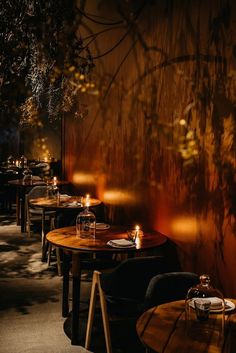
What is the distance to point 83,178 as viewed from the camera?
7.34 meters

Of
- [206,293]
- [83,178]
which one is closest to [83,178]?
[83,178]

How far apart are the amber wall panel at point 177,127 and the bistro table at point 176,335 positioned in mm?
1018

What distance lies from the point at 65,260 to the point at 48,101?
3925 millimetres

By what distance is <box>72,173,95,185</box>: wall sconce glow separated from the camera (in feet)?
22.4

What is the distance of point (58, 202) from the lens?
6.07 metres

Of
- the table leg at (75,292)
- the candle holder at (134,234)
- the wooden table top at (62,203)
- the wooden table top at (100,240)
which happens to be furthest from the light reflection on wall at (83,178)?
the table leg at (75,292)

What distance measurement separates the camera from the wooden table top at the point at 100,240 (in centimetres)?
362

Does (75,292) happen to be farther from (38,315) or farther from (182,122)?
(182,122)

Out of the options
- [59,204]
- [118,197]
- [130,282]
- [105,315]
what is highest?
[118,197]

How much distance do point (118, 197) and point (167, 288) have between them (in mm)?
2919

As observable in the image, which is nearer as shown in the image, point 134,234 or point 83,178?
point 134,234

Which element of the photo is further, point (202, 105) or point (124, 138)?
point (124, 138)

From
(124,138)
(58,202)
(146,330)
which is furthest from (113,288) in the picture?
(58,202)

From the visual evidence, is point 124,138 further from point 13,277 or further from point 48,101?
point 48,101
